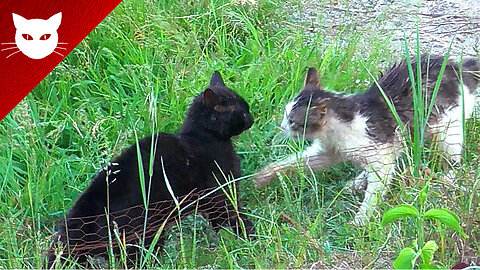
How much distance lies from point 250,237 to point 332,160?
0.83 m

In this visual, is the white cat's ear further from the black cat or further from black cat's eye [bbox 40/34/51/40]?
the black cat

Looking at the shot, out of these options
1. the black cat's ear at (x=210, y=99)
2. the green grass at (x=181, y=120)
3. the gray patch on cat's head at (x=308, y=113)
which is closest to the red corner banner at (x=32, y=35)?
the green grass at (x=181, y=120)

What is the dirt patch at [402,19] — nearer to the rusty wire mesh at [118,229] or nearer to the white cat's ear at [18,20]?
the rusty wire mesh at [118,229]

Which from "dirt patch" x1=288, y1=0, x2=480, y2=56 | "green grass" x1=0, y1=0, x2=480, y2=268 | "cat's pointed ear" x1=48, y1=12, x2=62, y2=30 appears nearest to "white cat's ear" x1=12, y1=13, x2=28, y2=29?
"cat's pointed ear" x1=48, y1=12, x2=62, y2=30

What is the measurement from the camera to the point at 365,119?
159 inches

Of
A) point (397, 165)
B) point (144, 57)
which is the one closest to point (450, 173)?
point (397, 165)

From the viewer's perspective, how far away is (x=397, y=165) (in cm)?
374

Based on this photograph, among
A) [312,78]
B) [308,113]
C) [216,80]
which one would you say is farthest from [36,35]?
[312,78]

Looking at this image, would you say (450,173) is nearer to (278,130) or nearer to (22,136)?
(278,130)

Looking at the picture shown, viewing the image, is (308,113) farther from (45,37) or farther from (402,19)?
(402,19)

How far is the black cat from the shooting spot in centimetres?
336

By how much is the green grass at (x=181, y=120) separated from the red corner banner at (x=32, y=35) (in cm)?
31

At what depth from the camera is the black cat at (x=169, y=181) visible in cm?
336

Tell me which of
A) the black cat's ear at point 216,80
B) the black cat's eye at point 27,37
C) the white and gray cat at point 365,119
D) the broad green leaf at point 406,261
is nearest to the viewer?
the broad green leaf at point 406,261
